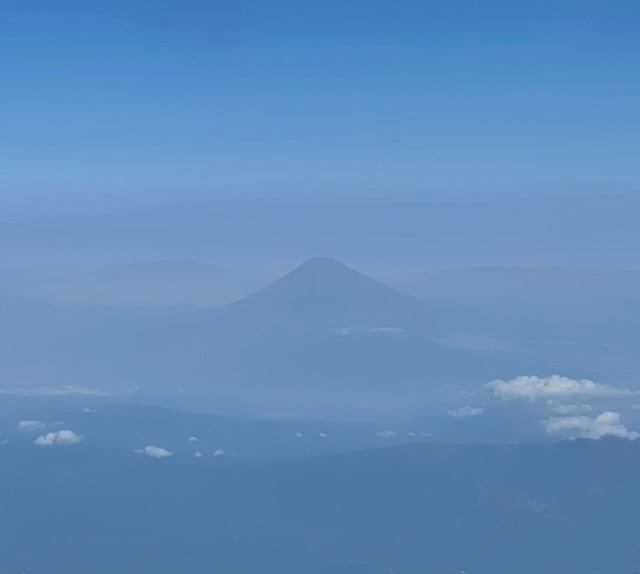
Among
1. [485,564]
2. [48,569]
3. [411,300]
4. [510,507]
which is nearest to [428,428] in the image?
[510,507]

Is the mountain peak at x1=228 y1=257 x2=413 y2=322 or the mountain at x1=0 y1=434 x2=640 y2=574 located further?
the mountain peak at x1=228 y1=257 x2=413 y2=322

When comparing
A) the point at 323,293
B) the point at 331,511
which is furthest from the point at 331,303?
the point at 331,511

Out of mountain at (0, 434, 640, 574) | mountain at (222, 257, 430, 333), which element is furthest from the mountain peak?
mountain at (0, 434, 640, 574)

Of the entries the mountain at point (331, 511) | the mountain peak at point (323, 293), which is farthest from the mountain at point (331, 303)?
the mountain at point (331, 511)

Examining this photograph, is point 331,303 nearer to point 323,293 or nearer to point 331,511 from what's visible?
point 323,293

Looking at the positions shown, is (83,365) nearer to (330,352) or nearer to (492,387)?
(330,352)

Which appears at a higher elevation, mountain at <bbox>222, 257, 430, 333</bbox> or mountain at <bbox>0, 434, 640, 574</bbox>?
mountain at <bbox>222, 257, 430, 333</bbox>

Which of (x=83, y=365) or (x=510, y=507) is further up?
(x=83, y=365)

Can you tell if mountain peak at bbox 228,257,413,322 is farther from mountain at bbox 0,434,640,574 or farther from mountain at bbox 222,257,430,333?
mountain at bbox 0,434,640,574
